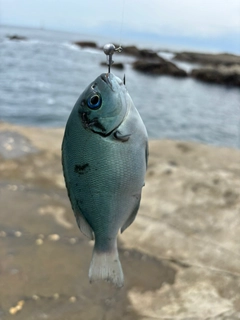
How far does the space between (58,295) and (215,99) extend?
82.2ft

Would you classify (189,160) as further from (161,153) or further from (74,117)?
(74,117)

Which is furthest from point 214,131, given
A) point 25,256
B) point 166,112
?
point 25,256

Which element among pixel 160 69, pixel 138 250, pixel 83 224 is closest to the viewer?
pixel 83 224

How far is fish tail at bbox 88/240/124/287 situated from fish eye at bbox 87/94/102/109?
0.77 m

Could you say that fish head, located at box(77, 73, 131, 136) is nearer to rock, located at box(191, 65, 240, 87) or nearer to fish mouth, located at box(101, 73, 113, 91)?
fish mouth, located at box(101, 73, 113, 91)

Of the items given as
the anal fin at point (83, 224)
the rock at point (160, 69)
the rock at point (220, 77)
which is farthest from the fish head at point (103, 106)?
the rock at point (160, 69)

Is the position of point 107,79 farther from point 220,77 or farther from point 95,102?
point 220,77

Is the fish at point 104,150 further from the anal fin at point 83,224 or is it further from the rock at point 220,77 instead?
the rock at point 220,77

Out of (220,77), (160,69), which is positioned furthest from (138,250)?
(160,69)

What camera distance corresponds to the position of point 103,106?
176 centimetres

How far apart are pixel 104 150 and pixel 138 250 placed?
3.50 m

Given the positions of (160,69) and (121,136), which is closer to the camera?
(121,136)

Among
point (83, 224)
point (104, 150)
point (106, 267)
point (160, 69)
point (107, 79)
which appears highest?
point (107, 79)

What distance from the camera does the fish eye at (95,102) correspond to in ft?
5.76
